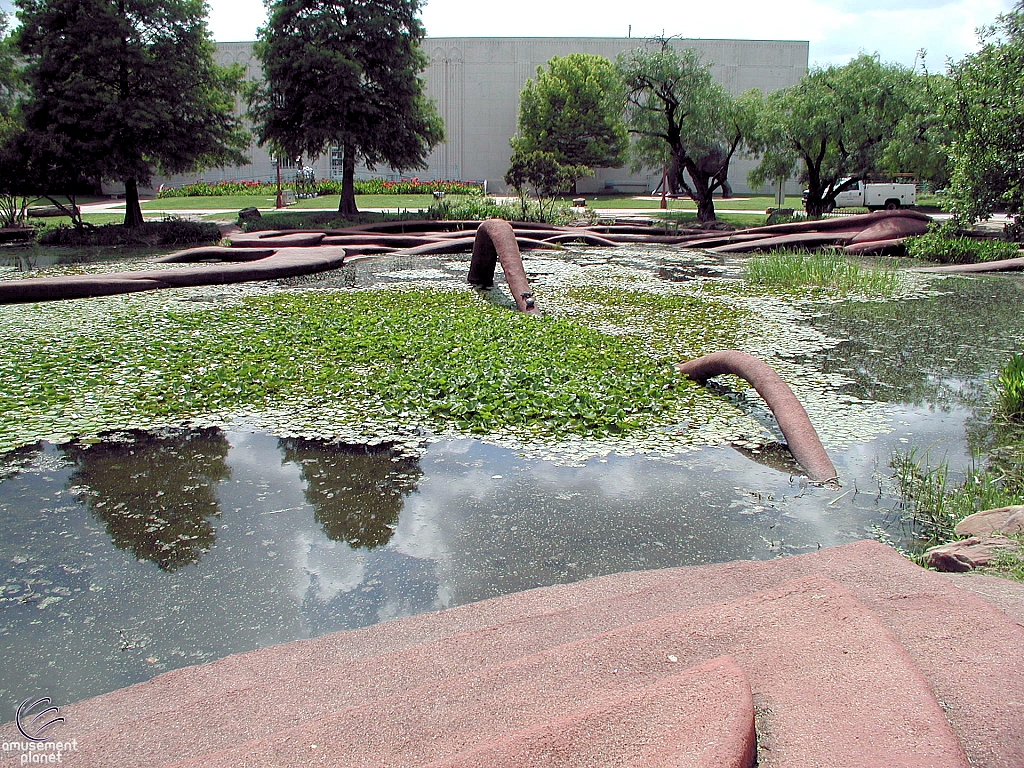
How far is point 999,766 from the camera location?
181 cm

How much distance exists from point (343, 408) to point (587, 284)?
23.7ft

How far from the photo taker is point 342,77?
2131 cm

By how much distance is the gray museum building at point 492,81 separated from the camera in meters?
43.3

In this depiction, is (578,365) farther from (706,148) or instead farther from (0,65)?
(0,65)

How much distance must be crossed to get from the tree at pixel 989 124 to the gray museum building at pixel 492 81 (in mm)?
31162

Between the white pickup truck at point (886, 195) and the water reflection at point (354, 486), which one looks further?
the white pickup truck at point (886, 195)

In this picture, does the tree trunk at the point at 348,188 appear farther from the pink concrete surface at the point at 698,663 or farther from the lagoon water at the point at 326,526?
the pink concrete surface at the point at 698,663

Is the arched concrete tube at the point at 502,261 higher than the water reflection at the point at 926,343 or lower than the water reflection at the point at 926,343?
higher

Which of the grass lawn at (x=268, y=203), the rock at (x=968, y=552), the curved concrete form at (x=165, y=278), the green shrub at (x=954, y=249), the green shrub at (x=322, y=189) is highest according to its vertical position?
the green shrub at (x=322, y=189)

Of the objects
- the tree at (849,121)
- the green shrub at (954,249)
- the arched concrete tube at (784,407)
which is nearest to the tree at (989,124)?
the green shrub at (954,249)

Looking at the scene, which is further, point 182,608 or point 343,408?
point 343,408

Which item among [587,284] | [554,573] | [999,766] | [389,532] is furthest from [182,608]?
[587,284]

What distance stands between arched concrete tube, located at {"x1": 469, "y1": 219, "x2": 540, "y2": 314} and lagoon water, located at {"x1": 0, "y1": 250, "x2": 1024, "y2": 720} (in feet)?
13.4

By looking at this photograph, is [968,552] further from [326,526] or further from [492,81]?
[492,81]
